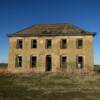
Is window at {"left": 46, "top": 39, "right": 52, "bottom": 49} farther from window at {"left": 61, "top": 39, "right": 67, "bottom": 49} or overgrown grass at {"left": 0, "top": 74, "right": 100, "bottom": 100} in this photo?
overgrown grass at {"left": 0, "top": 74, "right": 100, "bottom": 100}

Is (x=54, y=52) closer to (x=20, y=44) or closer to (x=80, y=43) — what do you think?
(x=80, y=43)

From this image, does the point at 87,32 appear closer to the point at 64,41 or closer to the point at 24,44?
the point at 64,41

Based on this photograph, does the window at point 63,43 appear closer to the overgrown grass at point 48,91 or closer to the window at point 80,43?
the window at point 80,43

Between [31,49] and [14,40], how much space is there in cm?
316

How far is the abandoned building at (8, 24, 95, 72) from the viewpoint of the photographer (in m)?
36.7

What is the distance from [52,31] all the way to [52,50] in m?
3.08

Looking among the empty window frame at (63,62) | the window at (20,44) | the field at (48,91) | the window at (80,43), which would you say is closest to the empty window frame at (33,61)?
the window at (20,44)

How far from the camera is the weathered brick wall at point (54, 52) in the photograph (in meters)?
36.6

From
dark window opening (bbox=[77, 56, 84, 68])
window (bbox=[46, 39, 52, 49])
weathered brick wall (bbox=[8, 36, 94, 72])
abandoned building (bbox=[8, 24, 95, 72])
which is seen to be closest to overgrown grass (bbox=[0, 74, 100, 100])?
dark window opening (bbox=[77, 56, 84, 68])

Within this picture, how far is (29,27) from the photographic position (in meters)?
41.0

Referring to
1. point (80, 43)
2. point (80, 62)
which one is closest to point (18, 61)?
point (80, 62)

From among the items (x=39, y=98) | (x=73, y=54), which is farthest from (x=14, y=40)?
(x=39, y=98)

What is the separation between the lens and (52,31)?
38281 mm

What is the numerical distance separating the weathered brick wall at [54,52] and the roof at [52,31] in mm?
613
